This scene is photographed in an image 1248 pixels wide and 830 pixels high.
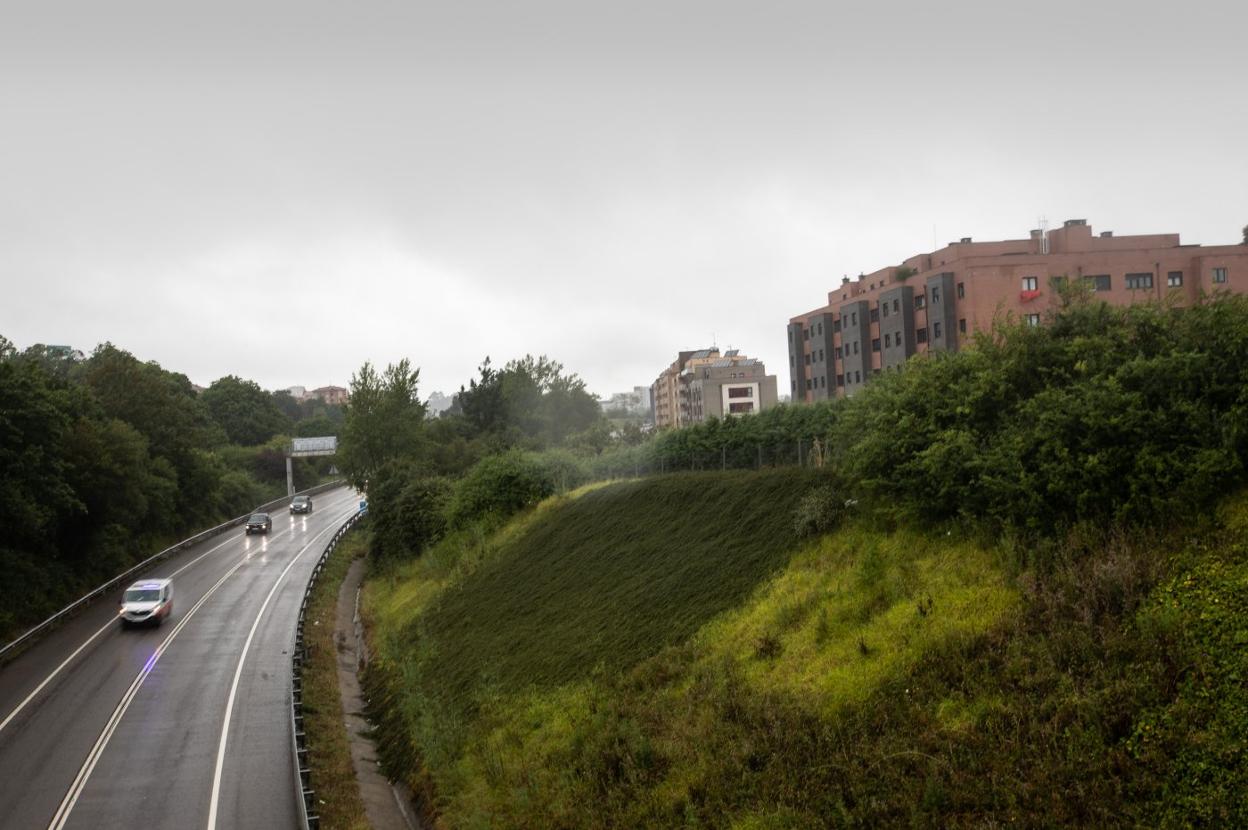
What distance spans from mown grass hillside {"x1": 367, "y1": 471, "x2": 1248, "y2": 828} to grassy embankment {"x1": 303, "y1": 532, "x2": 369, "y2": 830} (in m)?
1.42

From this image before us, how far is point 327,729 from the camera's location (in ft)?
76.7

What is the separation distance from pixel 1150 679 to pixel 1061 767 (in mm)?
1511

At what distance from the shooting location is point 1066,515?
1322 cm

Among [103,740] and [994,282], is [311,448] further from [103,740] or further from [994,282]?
[103,740]

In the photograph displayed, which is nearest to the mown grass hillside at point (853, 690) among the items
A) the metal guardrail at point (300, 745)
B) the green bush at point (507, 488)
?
the metal guardrail at point (300, 745)

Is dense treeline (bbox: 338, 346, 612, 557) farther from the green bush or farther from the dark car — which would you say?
the dark car

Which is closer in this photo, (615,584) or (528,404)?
(615,584)

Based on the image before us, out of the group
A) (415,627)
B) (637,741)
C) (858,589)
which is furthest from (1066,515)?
(415,627)

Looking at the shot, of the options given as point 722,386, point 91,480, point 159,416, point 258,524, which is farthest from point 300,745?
point 722,386

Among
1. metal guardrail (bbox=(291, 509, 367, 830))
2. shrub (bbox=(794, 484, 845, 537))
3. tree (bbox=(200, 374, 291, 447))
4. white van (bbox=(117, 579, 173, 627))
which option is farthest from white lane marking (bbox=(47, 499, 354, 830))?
tree (bbox=(200, 374, 291, 447))

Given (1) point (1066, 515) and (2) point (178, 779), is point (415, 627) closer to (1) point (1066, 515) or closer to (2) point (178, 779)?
(2) point (178, 779)

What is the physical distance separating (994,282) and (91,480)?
49.6 metres

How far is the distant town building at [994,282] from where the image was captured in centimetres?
4788

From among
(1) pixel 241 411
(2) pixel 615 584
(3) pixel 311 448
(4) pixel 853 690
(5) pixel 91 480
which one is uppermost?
(1) pixel 241 411
